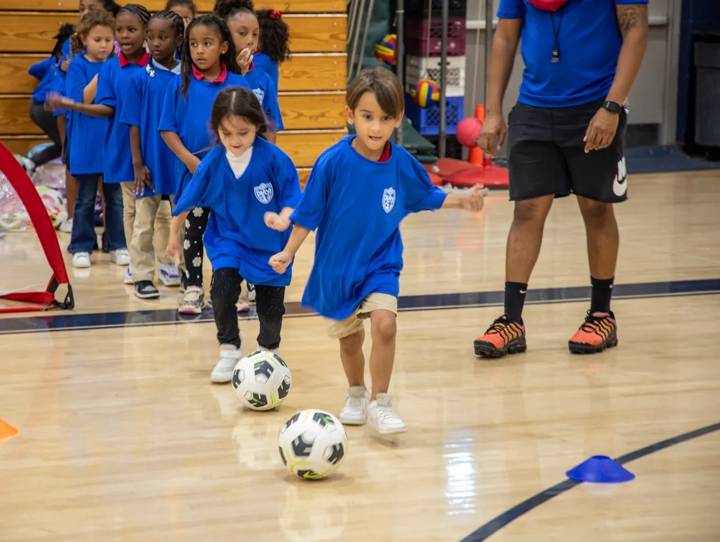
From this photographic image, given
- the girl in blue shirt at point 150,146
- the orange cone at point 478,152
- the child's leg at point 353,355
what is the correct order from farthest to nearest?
the orange cone at point 478,152 < the girl in blue shirt at point 150,146 < the child's leg at point 353,355

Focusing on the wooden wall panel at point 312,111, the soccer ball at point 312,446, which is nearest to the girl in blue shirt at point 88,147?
the wooden wall panel at point 312,111

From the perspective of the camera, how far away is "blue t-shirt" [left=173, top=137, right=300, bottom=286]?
15.2ft

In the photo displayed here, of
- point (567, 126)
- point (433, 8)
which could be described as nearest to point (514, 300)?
point (567, 126)

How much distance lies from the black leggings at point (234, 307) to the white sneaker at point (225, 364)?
0.09ft

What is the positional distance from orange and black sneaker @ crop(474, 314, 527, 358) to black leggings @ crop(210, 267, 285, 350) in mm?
832

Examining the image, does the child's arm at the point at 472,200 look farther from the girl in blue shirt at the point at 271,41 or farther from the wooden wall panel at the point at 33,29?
the wooden wall panel at the point at 33,29

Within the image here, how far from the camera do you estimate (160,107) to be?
6070mm

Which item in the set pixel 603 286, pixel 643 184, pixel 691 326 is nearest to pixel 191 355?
pixel 603 286

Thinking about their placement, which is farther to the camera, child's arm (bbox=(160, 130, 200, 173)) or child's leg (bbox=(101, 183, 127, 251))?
child's leg (bbox=(101, 183, 127, 251))

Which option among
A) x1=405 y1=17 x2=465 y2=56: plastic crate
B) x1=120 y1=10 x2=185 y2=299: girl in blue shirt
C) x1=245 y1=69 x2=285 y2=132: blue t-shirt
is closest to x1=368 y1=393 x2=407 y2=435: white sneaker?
x1=245 y1=69 x2=285 y2=132: blue t-shirt

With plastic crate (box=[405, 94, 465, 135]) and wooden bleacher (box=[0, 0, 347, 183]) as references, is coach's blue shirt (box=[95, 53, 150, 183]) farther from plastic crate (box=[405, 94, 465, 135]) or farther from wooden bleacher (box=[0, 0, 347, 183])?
plastic crate (box=[405, 94, 465, 135])

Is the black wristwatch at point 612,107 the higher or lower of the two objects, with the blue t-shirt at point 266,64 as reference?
lower

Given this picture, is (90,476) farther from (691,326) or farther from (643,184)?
(643,184)

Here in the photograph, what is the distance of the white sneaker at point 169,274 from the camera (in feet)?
21.1
